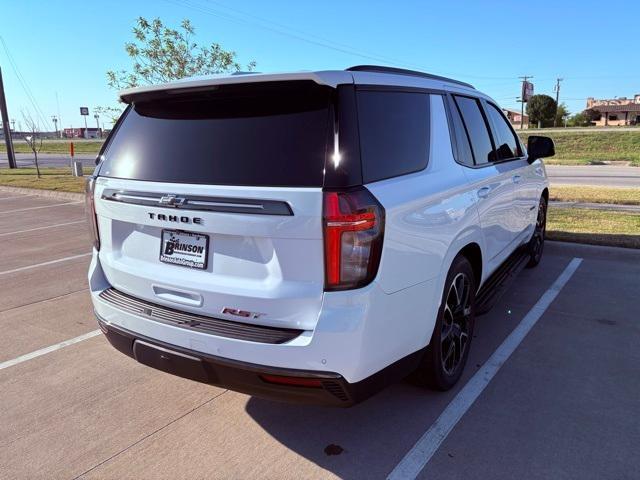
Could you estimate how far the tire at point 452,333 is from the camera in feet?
10.3

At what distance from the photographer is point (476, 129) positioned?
4.18 meters

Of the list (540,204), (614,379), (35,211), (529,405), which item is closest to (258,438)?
(529,405)

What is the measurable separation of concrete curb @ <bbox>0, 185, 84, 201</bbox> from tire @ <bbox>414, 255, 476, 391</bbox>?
12.8 metres

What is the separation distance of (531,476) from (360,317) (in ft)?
4.01

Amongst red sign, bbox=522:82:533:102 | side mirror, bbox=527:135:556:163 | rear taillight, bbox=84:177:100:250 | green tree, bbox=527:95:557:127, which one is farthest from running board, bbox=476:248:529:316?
green tree, bbox=527:95:557:127

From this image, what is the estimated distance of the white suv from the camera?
238cm

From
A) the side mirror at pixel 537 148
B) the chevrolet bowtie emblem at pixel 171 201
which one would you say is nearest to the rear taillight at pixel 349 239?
the chevrolet bowtie emblem at pixel 171 201

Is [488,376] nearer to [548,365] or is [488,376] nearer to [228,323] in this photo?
[548,365]

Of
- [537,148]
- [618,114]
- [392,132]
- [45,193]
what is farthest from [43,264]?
[618,114]

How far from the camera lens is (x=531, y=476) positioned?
8.54 feet

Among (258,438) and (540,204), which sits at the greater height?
(540,204)

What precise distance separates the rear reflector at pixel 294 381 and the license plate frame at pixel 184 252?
2.11 ft

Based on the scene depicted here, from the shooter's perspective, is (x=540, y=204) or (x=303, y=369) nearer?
(x=303, y=369)

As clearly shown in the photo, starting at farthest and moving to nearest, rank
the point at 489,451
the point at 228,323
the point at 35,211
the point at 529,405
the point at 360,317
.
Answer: the point at 35,211 → the point at 529,405 → the point at 489,451 → the point at 228,323 → the point at 360,317
